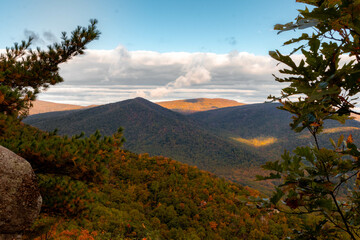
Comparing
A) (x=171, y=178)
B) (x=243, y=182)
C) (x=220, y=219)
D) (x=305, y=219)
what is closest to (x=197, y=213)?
(x=220, y=219)

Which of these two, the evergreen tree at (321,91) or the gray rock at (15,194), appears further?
the gray rock at (15,194)

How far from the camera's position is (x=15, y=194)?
5.32 metres

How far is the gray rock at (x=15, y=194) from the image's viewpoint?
5160 millimetres

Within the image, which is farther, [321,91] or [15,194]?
[15,194]

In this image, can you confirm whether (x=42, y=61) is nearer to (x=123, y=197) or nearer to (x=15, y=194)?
(x=15, y=194)

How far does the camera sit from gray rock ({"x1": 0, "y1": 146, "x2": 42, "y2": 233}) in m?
5.16

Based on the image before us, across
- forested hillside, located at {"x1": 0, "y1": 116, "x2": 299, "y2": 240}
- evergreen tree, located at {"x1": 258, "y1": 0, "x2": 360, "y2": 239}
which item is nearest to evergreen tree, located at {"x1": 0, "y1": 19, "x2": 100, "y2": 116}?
forested hillside, located at {"x1": 0, "y1": 116, "x2": 299, "y2": 240}

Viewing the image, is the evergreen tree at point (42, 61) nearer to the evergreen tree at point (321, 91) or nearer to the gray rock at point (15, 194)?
the gray rock at point (15, 194)

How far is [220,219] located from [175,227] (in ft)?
16.0

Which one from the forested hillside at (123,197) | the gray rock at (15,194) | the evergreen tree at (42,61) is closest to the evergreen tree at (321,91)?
the forested hillside at (123,197)

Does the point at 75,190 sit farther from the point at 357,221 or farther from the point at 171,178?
the point at 171,178

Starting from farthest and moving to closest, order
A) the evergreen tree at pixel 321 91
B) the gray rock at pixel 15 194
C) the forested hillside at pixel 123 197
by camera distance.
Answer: the forested hillside at pixel 123 197, the gray rock at pixel 15 194, the evergreen tree at pixel 321 91

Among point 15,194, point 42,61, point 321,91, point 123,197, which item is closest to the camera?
point 321,91

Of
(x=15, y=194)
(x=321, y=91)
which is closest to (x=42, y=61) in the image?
(x=15, y=194)
